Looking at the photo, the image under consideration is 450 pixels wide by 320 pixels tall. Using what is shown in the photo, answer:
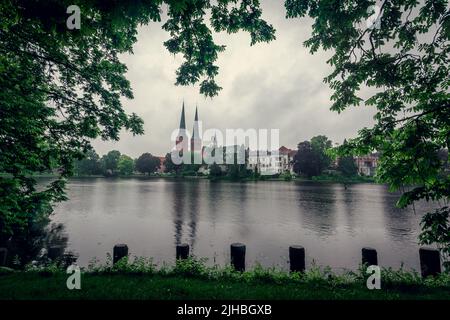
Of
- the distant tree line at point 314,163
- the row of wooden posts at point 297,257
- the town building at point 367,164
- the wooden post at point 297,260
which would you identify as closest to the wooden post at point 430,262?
the row of wooden posts at point 297,257

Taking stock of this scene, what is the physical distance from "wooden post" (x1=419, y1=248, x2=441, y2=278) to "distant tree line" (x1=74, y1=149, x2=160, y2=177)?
127584 millimetres

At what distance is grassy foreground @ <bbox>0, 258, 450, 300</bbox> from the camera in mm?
4848

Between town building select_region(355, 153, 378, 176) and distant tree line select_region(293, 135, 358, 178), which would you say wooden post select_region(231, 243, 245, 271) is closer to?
distant tree line select_region(293, 135, 358, 178)

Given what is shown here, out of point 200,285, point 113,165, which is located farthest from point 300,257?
point 113,165

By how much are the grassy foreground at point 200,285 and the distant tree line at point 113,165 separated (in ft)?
411

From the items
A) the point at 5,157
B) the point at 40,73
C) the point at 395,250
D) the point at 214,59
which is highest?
the point at 40,73

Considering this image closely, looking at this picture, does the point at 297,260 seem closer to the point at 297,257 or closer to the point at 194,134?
the point at 297,257

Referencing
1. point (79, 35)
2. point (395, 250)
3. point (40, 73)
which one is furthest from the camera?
point (395, 250)

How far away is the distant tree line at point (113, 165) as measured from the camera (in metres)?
118
